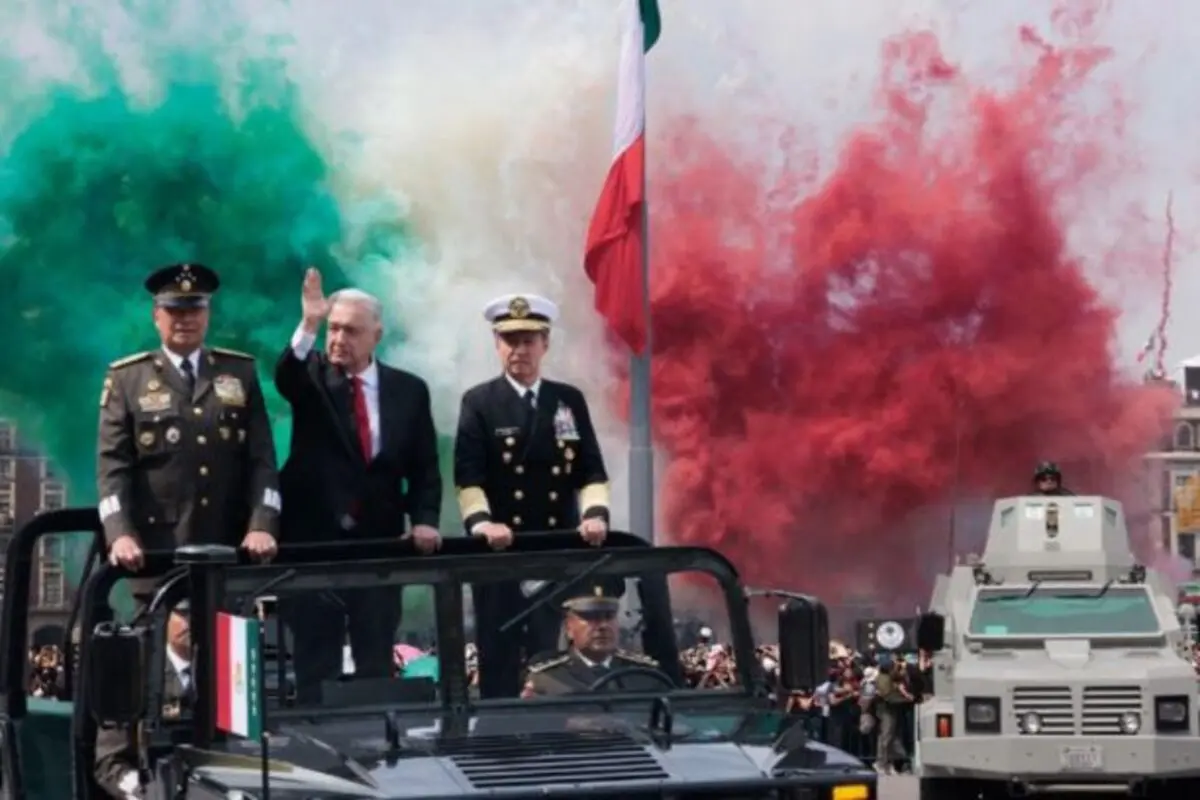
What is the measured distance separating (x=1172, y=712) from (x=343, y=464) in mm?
9821

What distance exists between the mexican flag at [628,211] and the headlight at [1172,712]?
8073 millimetres

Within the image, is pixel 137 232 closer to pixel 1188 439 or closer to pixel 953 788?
pixel 953 788

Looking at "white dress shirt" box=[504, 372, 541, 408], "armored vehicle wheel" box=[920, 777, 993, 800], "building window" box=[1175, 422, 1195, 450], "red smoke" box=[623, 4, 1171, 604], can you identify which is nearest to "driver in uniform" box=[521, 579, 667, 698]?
"white dress shirt" box=[504, 372, 541, 408]

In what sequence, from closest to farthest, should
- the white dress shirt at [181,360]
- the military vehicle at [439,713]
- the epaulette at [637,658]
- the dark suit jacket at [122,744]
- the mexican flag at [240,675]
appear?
the mexican flag at [240,675]
the military vehicle at [439,713]
the dark suit jacket at [122,744]
the epaulette at [637,658]
the white dress shirt at [181,360]

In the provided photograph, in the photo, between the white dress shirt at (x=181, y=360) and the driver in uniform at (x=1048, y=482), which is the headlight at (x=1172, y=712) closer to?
the driver in uniform at (x=1048, y=482)

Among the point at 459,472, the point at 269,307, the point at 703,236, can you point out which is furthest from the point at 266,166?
the point at 459,472

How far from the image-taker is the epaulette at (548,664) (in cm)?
990

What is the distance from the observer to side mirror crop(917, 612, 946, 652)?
2016 centimetres

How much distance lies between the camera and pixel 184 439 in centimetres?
1091

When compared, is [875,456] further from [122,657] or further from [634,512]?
[122,657]

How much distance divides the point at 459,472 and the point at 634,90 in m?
15.5

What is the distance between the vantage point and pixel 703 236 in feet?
150

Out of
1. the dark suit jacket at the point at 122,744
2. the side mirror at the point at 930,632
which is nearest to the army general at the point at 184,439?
the dark suit jacket at the point at 122,744

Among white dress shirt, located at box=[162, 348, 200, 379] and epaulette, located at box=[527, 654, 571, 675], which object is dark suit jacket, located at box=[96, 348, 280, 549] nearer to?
white dress shirt, located at box=[162, 348, 200, 379]
